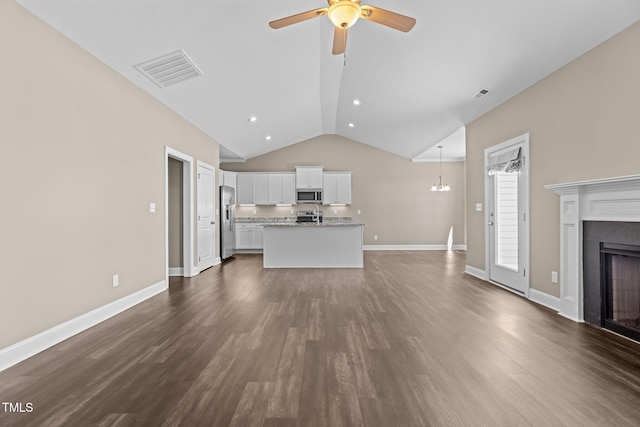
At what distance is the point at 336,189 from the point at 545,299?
624 centimetres

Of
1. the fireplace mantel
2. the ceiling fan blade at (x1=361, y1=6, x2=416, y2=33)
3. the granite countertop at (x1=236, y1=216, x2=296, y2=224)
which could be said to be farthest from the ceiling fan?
the granite countertop at (x1=236, y1=216, x2=296, y2=224)

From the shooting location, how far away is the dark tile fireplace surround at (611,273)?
9.53ft

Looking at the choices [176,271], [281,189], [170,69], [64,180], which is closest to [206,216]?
[176,271]

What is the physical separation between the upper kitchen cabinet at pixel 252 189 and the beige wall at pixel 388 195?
0.62 meters

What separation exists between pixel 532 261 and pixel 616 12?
2723 millimetres

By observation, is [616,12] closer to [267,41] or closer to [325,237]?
[267,41]

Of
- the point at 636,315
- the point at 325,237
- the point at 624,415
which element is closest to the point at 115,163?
the point at 325,237

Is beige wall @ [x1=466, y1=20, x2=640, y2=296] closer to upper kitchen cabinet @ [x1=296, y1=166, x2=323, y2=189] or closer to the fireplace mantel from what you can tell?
the fireplace mantel

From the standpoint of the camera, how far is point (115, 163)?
12.3ft

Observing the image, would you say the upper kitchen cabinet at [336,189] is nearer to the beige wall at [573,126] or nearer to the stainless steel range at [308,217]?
the stainless steel range at [308,217]

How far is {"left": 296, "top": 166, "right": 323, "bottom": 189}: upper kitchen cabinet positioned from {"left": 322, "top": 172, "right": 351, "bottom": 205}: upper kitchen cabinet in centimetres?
26

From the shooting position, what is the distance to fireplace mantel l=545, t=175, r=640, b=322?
2.89 metres

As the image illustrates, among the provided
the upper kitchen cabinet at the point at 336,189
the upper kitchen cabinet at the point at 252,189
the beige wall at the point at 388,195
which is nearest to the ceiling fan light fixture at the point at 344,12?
the upper kitchen cabinet at the point at 336,189

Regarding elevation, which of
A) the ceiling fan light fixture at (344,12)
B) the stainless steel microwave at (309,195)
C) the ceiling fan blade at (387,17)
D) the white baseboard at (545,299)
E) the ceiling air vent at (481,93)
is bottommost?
the white baseboard at (545,299)
